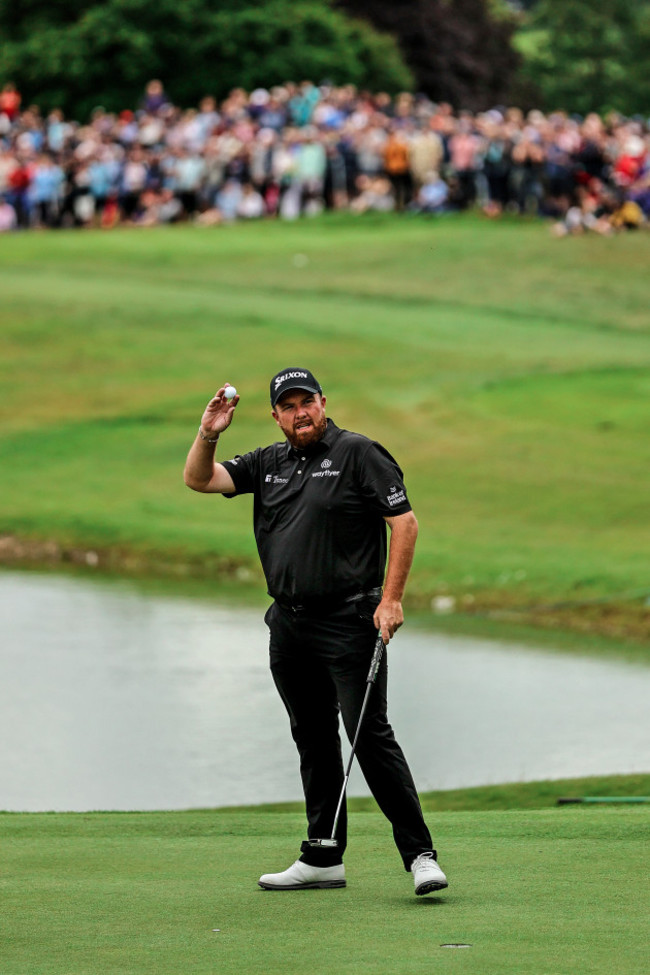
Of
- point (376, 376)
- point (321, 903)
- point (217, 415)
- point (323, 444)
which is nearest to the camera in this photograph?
point (321, 903)

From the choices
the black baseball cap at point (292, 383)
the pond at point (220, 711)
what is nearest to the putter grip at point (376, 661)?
the black baseball cap at point (292, 383)

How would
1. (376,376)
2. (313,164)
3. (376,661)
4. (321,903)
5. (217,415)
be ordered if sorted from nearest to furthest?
1. (321,903)
2. (376,661)
3. (217,415)
4. (376,376)
5. (313,164)

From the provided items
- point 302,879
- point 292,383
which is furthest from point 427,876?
point 292,383

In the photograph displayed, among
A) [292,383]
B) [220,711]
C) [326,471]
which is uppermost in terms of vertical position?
[292,383]

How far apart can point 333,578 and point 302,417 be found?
665 millimetres

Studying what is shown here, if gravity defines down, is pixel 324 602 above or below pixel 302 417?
below

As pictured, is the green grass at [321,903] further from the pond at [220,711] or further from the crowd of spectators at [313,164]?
the crowd of spectators at [313,164]

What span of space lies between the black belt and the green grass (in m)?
1.14

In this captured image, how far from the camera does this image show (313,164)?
1667 inches

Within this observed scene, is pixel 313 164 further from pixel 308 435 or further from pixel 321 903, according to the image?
pixel 321 903

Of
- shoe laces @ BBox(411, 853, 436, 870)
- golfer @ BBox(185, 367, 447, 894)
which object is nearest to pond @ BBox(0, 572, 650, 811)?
golfer @ BBox(185, 367, 447, 894)

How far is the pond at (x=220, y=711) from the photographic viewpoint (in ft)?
42.4

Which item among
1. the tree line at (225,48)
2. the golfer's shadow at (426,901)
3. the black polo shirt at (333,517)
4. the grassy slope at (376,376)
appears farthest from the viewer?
the tree line at (225,48)

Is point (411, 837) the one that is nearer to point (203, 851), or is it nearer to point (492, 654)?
point (203, 851)
